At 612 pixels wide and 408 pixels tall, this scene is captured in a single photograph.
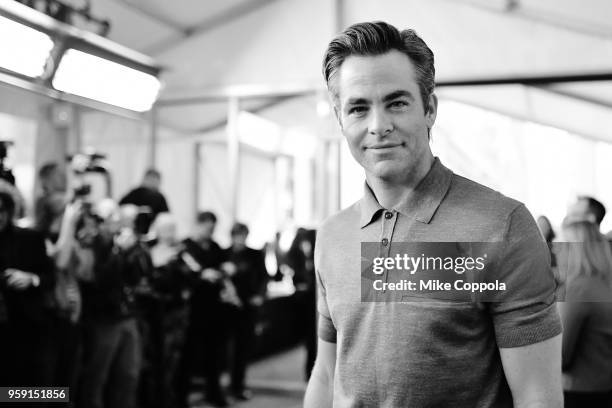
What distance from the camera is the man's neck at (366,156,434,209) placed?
28.8 inches

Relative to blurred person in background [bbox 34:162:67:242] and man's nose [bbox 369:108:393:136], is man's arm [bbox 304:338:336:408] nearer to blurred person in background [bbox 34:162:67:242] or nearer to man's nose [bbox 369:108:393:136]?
man's nose [bbox 369:108:393:136]

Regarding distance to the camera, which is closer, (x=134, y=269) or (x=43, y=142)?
(x=134, y=269)

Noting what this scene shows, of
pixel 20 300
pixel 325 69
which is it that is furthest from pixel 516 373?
pixel 20 300

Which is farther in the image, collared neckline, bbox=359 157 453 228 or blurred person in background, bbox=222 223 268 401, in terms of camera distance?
blurred person in background, bbox=222 223 268 401

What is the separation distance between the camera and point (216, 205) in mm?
3914

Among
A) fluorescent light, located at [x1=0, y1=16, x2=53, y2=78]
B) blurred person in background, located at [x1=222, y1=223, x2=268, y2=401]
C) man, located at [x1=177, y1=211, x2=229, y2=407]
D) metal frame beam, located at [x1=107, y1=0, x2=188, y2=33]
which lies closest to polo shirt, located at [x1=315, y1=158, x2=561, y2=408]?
fluorescent light, located at [x1=0, y1=16, x2=53, y2=78]

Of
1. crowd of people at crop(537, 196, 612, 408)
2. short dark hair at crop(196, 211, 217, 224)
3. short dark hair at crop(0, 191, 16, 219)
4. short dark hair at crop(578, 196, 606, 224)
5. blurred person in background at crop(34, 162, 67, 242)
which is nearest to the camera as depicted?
crowd of people at crop(537, 196, 612, 408)

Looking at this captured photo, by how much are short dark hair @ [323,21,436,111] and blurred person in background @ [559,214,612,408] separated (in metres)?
0.97

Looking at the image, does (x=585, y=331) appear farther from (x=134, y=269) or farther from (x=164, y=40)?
(x=164, y=40)

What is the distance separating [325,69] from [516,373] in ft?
1.29

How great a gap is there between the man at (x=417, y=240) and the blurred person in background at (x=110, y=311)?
6.30 feet

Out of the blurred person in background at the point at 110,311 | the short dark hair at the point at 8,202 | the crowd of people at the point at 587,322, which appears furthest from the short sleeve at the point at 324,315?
the blurred person in background at the point at 110,311

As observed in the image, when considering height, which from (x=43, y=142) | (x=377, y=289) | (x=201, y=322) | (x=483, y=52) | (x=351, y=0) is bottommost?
(x=201, y=322)

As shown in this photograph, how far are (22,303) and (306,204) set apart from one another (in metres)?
1.86
